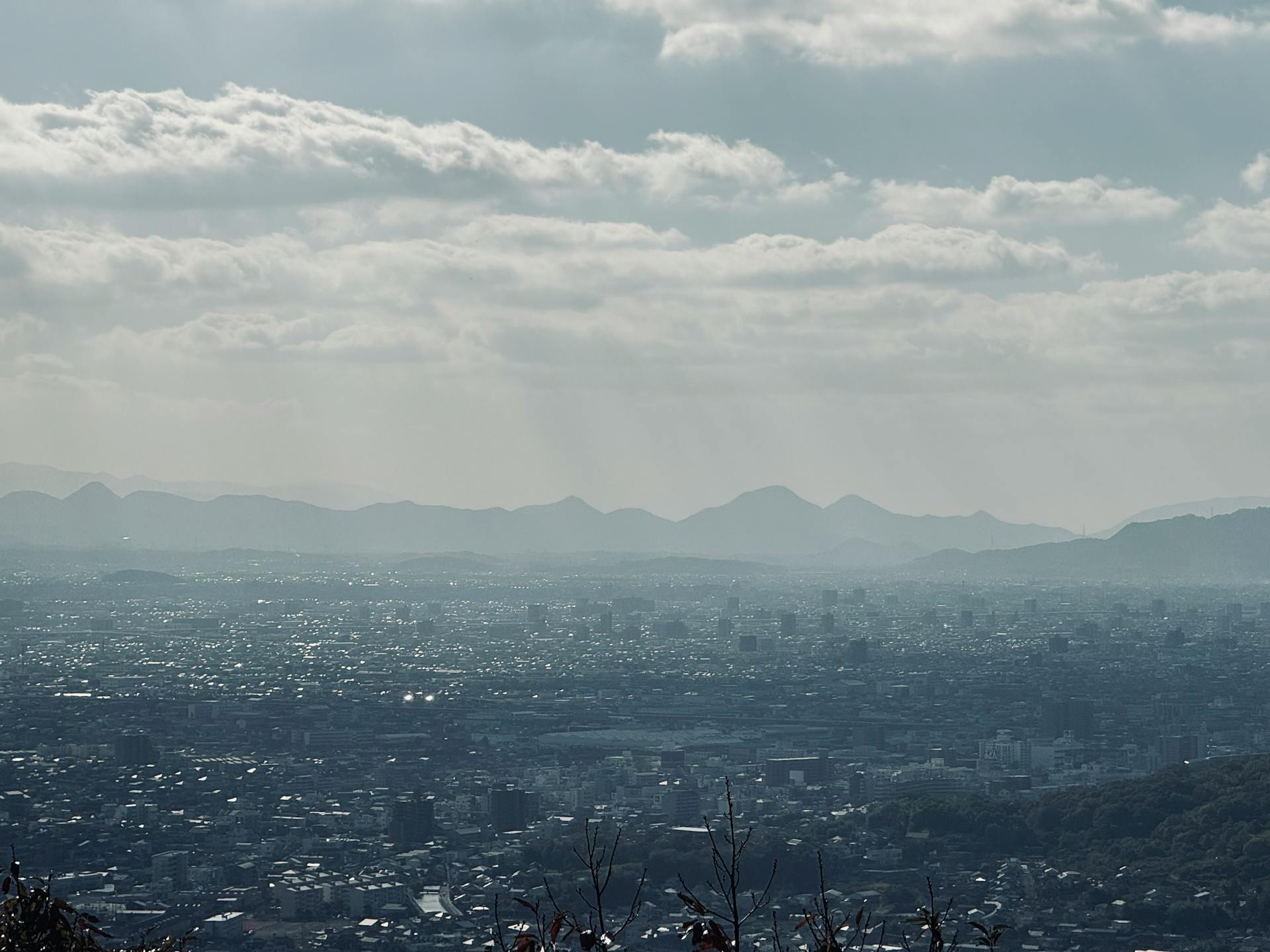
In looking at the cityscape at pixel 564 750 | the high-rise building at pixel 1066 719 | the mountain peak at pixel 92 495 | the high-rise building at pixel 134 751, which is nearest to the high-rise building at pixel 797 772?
the cityscape at pixel 564 750

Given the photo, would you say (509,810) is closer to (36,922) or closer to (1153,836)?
(1153,836)

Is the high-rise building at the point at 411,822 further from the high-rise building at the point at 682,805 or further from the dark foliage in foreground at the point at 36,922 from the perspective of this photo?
the dark foliage in foreground at the point at 36,922

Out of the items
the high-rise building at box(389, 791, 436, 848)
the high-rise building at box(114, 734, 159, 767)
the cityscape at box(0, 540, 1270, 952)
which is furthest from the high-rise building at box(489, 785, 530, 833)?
the high-rise building at box(114, 734, 159, 767)

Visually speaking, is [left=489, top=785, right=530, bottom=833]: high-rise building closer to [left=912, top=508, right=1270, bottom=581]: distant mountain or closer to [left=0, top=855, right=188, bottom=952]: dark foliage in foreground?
[left=0, top=855, right=188, bottom=952]: dark foliage in foreground

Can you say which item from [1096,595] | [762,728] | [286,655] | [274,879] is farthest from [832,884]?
[1096,595]

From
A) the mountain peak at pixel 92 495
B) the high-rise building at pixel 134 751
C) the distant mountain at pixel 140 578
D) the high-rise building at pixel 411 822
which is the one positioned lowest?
the high-rise building at pixel 411 822

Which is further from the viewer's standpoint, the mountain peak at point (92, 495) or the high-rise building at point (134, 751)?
the mountain peak at point (92, 495)
